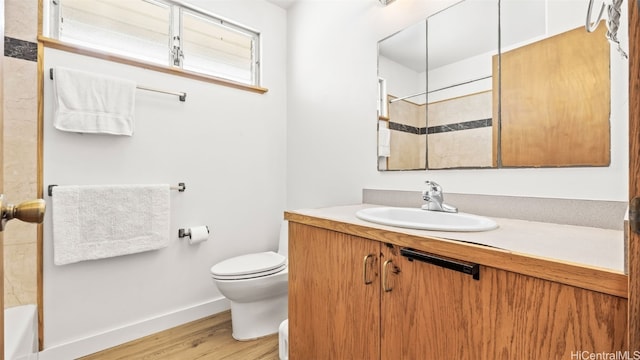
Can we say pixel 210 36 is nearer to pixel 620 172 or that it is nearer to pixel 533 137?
pixel 533 137

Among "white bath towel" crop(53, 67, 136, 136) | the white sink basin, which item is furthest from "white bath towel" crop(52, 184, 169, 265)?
the white sink basin

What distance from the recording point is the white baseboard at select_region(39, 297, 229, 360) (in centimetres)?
161

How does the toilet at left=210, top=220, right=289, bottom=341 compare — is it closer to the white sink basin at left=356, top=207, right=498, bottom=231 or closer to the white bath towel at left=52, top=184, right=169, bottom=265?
the white bath towel at left=52, top=184, right=169, bottom=265

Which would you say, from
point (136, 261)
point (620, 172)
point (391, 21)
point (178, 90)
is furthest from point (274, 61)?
point (620, 172)

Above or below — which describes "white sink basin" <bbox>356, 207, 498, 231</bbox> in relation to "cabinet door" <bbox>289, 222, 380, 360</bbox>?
above

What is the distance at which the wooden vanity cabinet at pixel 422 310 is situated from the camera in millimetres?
621

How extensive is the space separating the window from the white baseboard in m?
1.68

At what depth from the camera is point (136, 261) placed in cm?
185

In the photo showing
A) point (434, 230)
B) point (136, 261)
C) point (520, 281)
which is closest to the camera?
point (520, 281)

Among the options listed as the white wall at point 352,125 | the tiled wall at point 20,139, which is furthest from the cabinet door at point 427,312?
the tiled wall at point 20,139

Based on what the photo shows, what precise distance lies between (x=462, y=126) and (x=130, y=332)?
87.6 inches

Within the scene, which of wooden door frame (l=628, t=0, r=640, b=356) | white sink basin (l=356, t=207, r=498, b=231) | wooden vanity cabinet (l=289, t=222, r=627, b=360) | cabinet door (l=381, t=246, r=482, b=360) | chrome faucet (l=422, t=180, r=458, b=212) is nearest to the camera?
wooden door frame (l=628, t=0, r=640, b=356)

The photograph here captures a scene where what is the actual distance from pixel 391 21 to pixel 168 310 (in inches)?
90.5

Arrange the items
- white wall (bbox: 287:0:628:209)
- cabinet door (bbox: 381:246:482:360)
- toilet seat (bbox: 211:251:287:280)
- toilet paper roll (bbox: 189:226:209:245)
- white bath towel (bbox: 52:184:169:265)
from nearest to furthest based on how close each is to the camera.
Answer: cabinet door (bbox: 381:246:482:360)
white wall (bbox: 287:0:628:209)
white bath towel (bbox: 52:184:169:265)
toilet seat (bbox: 211:251:287:280)
toilet paper roll (bbox: 189:226:209:245)
